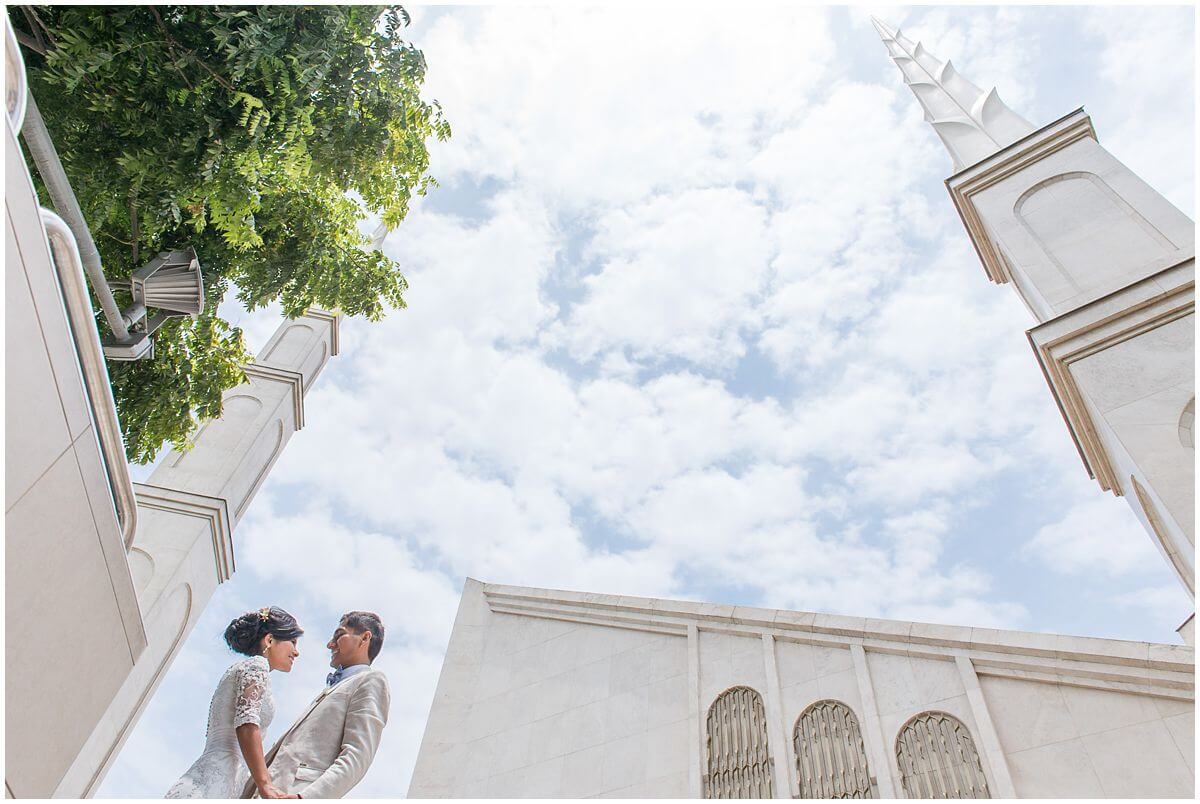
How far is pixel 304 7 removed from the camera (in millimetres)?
7016

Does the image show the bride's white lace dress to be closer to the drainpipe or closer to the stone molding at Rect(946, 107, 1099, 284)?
the drainpipe

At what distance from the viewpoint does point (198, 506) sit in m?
12.2

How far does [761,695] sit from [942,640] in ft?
8.88

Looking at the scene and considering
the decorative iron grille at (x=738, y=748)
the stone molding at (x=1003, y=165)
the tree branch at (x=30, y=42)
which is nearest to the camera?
the tree branch at (x=30, y=42)

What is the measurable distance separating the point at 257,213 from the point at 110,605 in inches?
197

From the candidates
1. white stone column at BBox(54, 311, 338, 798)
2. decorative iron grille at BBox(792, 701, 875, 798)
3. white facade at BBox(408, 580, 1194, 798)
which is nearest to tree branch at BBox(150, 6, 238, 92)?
white stone column at BBox(54, 311, 338, 798)

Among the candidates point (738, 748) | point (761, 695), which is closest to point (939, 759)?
point (761, 695)

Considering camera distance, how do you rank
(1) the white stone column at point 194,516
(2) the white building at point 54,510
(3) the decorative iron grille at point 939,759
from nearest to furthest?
(2) the white building at point 54,510 → (3) the decorative iron grille at point 939,759 → (1) the white stone column at point 194,516

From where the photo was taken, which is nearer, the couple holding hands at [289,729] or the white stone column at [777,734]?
the couple holding hands at [289,729]

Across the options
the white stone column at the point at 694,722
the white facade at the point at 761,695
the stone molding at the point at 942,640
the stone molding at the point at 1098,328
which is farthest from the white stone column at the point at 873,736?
the stone molding at the point at 1098,328

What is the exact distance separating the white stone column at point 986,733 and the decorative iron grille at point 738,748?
8.94 feet

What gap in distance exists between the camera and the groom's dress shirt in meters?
5.64

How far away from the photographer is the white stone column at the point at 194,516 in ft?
34.1

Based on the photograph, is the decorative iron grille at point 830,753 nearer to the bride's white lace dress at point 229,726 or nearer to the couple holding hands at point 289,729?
the couple holding hands at point 289,729
